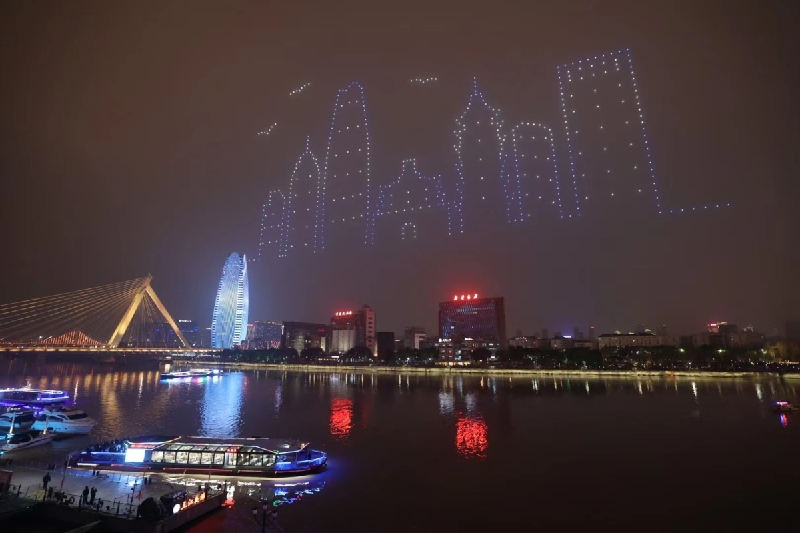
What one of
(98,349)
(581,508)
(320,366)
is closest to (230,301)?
(320,366)

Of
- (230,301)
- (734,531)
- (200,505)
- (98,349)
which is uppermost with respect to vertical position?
(230,301)

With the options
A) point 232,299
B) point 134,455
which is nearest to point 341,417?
point 134,455

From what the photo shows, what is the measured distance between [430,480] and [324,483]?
4269 mm

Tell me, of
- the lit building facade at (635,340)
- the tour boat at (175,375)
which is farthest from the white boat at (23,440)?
the lit building facade at (635,340)

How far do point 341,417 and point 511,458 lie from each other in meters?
15.8

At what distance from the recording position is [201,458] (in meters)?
18.0

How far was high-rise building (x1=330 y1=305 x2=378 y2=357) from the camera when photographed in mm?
171375

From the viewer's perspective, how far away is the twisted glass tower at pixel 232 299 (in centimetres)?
12262

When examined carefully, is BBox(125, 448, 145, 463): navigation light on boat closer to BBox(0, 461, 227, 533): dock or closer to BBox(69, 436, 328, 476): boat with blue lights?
BBox(69, 436, 328, 476): boat with blue lights

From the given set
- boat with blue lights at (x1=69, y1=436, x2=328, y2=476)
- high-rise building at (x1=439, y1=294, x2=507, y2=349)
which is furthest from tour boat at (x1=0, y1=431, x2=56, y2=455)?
high-rise building at (x1=439, y1=294, x2=507, y2=349)

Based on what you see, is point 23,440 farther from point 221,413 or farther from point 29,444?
point 221,413

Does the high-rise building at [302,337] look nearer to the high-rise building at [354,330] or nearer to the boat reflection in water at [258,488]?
the high-rise building at [354,330]

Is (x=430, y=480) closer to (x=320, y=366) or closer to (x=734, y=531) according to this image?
(x=734, y=531)

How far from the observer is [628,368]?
84.6m
